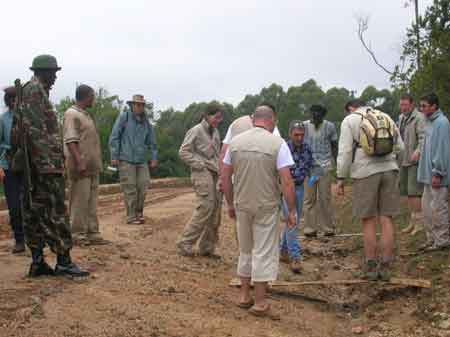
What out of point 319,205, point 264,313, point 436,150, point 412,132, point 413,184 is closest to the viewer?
point 264,313

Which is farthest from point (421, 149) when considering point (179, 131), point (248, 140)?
point (179, 131)

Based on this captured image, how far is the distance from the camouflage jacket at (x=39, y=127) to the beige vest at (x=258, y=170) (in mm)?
1767

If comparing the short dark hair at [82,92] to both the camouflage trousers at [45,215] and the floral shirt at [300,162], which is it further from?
the floral shirt at [300,162]

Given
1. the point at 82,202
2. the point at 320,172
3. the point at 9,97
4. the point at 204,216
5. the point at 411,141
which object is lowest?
the point at 204,216

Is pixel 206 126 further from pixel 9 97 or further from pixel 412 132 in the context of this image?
pixel 412 132

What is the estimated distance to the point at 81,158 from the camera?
834 centimetres

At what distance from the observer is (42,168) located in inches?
253

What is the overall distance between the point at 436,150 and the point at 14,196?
507 centimetres

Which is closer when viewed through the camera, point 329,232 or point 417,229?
point 417,229

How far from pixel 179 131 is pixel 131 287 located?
6413 centimetres

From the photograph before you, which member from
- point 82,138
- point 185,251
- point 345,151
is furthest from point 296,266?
point 82,138

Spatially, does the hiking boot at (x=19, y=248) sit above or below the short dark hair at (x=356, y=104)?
below

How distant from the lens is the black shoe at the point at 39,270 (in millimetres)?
6625

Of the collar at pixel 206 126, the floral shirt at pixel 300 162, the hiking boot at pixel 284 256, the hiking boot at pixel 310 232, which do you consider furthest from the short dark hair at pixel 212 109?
the hiking boot at pixel 310 232
